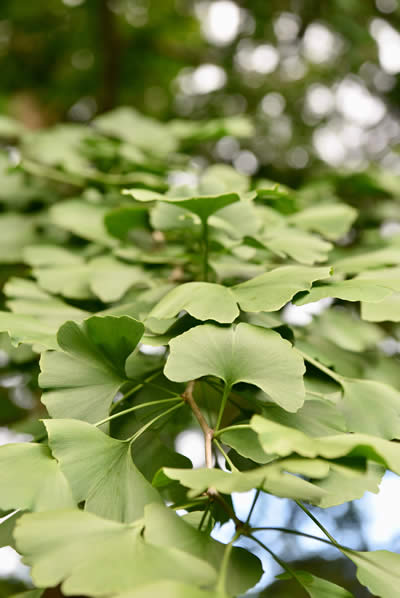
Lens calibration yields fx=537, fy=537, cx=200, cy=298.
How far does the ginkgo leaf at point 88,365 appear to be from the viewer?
1.59 feet

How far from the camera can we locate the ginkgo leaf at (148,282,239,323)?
491 millimetres

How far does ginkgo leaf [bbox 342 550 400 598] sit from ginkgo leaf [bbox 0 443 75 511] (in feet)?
0.74

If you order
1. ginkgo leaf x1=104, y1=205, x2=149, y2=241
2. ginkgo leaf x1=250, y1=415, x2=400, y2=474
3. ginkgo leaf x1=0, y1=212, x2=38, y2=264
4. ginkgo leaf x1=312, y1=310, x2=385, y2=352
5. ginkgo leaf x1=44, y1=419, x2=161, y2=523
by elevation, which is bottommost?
ginkgo leaf x1=0, y1=212, x2=38, y2=264

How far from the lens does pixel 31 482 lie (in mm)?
414

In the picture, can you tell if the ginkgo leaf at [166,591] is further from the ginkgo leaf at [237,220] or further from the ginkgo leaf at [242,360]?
the ginkgo leaf at [237,220]

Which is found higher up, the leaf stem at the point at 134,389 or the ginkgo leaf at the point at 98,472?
the ginkgo leaf at the point at 98,472

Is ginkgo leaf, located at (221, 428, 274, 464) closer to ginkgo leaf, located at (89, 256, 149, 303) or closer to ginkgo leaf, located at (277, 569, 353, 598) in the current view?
ginkgo leaf, located at (277, 569, 353, 598)

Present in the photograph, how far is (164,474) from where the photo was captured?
1.33ft

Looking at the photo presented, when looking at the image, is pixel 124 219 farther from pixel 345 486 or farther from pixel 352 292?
pixel 345 486

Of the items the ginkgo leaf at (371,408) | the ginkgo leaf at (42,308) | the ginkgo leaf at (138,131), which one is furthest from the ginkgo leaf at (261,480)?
the ginkgo leaf at (138,131)

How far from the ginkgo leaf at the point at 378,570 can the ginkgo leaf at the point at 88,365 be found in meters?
0.25

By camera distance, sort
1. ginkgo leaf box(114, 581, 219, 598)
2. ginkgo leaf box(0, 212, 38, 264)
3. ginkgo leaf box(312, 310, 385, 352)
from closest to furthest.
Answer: ginkgo leaf box(114, 581, 219, 598) → ginkgo leaf box(312, 310, 385, 352) → ginkgo leaf box(0, 212, 38, 264)

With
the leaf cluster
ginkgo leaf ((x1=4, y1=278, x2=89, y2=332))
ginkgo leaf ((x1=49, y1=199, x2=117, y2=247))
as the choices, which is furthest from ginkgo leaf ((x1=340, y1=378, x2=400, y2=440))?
ginkgo leaf ((x1=49, y1=199, x2=117, y2=247))

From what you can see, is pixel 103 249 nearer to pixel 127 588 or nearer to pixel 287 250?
pixel 287 250
